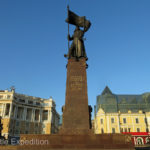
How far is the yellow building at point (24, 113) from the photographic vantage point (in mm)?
73594

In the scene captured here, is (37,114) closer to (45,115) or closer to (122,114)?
→ (45,115)

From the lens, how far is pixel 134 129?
59875 millimetres

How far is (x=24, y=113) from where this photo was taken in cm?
8269

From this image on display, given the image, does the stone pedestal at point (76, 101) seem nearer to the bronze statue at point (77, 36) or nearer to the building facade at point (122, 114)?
the bronze statue at point (77, 36)

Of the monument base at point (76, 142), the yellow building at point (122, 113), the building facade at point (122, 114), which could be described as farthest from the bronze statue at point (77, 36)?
the yellow building at point (122, 113)

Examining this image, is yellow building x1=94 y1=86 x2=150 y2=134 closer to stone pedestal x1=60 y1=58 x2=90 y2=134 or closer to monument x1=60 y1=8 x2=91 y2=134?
monument x1=60 y1=8 x2=91 y2=134

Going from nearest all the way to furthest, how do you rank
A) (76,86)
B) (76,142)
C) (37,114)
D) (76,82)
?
(76,142), (76,86), (76,82), (37,114)

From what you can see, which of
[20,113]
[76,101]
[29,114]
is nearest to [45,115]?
[29,114]

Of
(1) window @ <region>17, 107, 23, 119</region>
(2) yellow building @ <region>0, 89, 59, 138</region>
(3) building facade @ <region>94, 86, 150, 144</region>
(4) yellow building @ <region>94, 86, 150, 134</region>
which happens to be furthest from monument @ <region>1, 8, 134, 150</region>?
(1) window @ <region>17, 107, 23, 119</region>

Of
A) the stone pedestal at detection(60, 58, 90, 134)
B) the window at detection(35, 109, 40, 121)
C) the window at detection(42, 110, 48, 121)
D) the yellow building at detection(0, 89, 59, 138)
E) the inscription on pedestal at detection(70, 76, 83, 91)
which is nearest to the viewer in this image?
the stone pedestal at detection(60, 58, 90, 134)

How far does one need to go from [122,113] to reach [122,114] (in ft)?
1.74

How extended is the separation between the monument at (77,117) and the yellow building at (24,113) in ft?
208

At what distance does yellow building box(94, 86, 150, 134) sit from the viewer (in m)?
60.2

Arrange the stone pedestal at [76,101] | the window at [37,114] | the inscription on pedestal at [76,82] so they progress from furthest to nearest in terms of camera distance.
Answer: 1. the window at [37,114]
2. the inscription on pedestal at [76,82]
3. the stone pedestal at [76,101]
